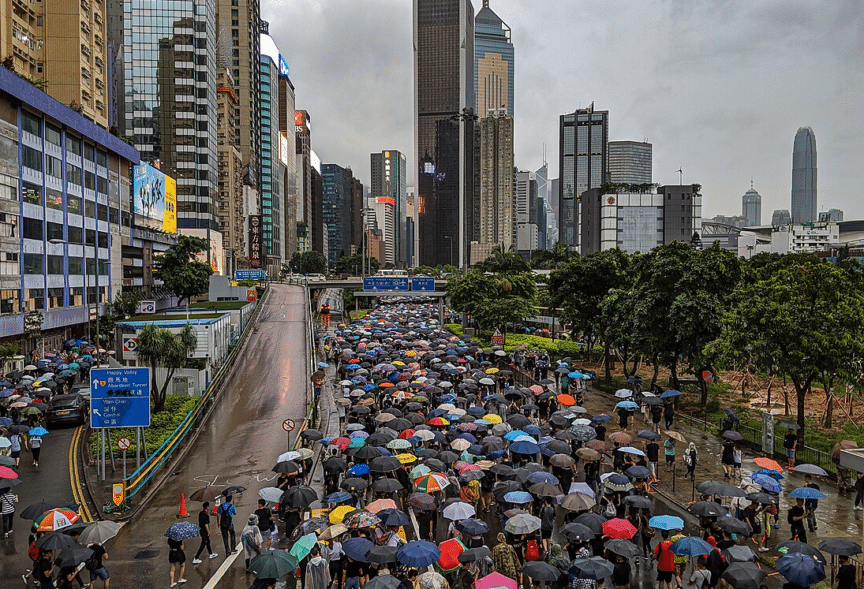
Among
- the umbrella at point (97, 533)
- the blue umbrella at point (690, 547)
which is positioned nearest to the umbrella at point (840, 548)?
the blue umbrella at point (690, 547)

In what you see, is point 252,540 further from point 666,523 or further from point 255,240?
point 255,240

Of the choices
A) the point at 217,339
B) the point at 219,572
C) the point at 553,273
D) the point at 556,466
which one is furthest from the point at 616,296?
the point at 219,572

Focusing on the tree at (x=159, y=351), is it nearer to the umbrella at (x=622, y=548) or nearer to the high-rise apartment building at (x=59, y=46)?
the umbrella at (x=622, y=548)

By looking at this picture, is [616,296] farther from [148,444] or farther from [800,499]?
[148,444]

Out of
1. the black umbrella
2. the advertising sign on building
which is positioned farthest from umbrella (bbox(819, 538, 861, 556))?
the advertising sign on building

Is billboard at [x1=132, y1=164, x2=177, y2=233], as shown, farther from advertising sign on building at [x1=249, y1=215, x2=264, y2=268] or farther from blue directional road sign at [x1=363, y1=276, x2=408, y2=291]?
advertising sign on building at [x1=249, y1=215, x2=264, y2=268]

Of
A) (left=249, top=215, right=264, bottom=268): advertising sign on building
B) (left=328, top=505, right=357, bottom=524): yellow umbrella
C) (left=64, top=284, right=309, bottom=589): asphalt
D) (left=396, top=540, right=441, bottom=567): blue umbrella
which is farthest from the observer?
(left=249, top=215, right=264, bottom=268): advertising sign on building
